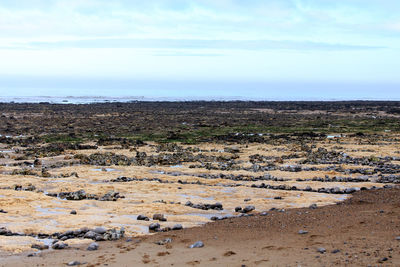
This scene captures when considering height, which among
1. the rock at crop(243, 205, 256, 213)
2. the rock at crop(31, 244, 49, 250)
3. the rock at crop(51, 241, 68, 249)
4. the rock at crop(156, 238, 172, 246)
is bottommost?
the rock at crop(31, 244, 49, 250)

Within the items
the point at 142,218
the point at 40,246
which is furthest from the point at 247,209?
the point at 40,246

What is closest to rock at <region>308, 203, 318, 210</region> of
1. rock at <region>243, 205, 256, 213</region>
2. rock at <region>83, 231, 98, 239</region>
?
rock at <region>243, 205, 256, 213</region>

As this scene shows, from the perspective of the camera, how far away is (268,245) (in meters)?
10.7

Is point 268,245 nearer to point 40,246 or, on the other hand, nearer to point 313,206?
point 313,206

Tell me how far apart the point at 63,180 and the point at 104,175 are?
1987 millimetres

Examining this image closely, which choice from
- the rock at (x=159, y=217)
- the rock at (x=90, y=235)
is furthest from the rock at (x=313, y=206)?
the rock at (x=90, y=235)

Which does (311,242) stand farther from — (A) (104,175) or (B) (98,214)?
(A) (104,175)

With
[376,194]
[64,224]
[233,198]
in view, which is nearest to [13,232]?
[64,224]

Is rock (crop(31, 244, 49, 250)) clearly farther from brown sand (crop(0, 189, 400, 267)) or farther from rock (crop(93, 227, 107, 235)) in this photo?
rock (crop(93, 227, 107, 235))

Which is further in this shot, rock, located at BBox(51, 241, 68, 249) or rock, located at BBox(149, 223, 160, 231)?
rock, located at BBox(149, 223, 160, 231)

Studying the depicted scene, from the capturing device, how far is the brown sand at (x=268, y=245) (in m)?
9.55

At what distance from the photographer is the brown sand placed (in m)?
9.55

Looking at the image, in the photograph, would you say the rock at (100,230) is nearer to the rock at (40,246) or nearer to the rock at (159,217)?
the rock at (40,246)

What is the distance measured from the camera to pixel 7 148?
33344 mm
